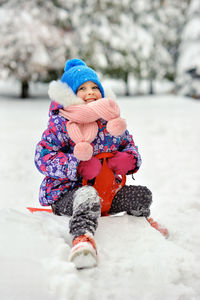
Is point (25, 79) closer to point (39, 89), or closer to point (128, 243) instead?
point (39, 89)

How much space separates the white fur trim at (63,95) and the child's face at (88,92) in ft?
0.19

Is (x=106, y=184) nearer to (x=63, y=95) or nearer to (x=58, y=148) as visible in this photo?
(x=58, y=148)

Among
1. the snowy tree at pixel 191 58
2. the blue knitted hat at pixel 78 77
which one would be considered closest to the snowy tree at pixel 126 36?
the snowy tree at pixel 191 58

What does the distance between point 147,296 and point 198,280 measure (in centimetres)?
29

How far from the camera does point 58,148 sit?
6.09 feet

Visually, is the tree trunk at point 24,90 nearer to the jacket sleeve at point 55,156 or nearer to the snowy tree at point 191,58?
the snowy tree at point 191,58

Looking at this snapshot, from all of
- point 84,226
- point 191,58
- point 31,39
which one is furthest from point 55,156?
point 191,58

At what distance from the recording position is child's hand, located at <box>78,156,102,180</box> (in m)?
1.77

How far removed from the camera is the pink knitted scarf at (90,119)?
68.7 inches

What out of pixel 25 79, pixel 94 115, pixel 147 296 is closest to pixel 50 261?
pixel 147 296

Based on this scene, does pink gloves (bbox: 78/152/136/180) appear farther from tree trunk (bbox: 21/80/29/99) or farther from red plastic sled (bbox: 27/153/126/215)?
tree trunk (bbox: 21/80/29/99)

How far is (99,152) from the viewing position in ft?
6.21

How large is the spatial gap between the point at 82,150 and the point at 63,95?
0.39 meters

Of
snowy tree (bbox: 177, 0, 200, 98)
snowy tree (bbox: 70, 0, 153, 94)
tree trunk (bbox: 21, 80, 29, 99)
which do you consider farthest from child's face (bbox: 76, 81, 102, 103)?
snowy tree (bbox: 177, 0, 200, 98)
